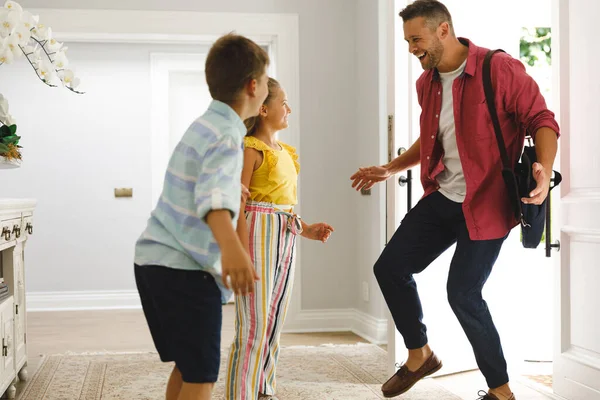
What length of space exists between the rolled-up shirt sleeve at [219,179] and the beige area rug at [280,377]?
64.5 inches

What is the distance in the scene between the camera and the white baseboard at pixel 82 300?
6082 mm

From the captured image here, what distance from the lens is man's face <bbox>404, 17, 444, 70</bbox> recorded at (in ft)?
8.35

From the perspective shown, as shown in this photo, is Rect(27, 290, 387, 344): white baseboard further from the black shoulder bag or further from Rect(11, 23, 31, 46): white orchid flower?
Rect(11, 23, 31, 46): white orchid flower

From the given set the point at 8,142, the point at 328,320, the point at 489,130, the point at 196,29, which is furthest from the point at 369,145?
the point at 8,142

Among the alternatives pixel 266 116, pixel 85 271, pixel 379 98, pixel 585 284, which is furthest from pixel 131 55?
pixel 585 284

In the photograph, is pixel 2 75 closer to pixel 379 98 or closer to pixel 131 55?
pixel 131 55

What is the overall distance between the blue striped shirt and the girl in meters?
0.67

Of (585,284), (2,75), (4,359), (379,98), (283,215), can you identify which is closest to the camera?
(283,215)

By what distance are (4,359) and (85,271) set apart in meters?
3.45

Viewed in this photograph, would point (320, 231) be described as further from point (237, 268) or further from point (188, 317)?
point (237, 268)

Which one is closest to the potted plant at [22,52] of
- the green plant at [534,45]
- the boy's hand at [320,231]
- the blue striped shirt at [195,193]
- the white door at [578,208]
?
the boy's hand at [320,231]

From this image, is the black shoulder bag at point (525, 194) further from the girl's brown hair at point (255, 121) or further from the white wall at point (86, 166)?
the white wall at point (86, 166)

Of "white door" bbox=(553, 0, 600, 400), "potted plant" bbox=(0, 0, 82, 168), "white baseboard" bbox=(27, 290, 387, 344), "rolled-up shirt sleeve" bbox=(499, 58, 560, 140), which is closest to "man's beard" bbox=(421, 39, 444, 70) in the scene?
"rolled-up shirt sleeve" bbox=(499, 58, 560, 140)

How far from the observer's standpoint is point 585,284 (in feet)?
8.69
